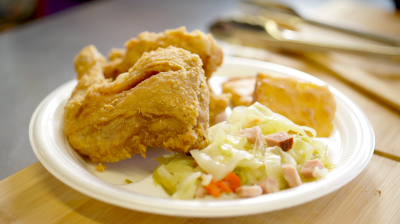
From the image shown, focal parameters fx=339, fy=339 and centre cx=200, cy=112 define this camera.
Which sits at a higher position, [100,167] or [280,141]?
[280,141]

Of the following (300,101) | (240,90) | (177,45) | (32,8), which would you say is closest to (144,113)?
(177,45)

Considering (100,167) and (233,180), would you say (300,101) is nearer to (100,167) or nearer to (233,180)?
(233,180)

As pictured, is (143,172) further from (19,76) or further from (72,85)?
(19,76)

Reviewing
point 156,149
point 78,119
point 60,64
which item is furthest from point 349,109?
point 60,64

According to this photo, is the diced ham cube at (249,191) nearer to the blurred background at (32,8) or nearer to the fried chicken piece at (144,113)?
the fried chicken piece at (144,113)

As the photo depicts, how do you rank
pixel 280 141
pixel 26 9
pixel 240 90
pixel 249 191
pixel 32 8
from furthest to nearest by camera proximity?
pixel 32 8, pixel 26 9, pixel 240 90, pixel 280 141, pixel 249 191

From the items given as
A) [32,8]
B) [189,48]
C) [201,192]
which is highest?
[189,48]

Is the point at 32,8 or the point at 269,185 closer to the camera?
the point at 269,185
